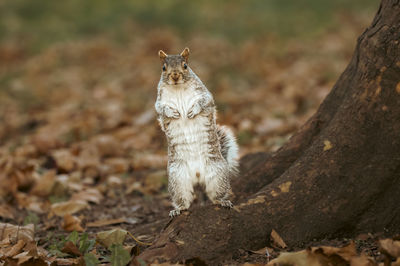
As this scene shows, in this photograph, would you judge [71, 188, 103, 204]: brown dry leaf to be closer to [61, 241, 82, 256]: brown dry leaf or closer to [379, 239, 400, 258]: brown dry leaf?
[61, 241, 82, 256]: brown dry leaf

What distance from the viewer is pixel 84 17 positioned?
1347 centimetres

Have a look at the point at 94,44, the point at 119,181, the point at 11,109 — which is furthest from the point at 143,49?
A: the point at 119,181

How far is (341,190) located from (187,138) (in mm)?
860

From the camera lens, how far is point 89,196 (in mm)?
4195

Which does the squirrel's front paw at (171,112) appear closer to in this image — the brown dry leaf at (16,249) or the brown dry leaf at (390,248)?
the brown dry leaf at (16,249)

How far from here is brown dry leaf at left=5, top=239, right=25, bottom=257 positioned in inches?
107

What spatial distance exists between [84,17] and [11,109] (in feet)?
19.9

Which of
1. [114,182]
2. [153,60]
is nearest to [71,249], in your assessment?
[114,182]

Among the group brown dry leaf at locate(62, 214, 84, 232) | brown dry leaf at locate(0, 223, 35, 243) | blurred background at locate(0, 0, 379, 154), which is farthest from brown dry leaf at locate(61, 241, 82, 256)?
blurred background at locate(0, 0, 379, 154)

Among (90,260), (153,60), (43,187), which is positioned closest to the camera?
(90,260)

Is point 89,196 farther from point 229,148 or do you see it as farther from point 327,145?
point 327,145

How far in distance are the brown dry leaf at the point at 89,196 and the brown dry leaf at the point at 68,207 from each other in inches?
5.8

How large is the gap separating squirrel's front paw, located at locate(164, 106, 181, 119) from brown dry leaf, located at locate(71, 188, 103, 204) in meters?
1.53

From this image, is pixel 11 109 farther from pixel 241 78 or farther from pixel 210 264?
pixel 210 264
